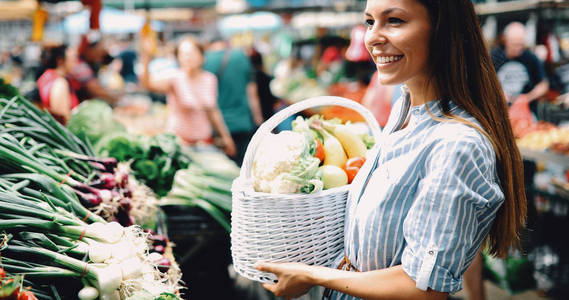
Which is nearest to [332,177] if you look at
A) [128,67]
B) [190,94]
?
[190,94]

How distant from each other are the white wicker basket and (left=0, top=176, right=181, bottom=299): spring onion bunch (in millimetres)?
334

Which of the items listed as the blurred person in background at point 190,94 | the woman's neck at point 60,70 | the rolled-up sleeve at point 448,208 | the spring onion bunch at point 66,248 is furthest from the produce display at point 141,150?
the blurred person in background at point 190,94

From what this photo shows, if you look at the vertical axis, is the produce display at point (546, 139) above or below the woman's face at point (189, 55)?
below

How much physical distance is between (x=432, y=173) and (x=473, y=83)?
31 cm

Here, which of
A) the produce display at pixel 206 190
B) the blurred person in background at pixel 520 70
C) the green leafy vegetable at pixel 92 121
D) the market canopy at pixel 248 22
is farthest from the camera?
the market canopy at pixel 248 22

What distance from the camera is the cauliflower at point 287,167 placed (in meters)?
1.47

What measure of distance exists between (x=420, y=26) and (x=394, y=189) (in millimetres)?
441

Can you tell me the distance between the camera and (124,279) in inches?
62.1

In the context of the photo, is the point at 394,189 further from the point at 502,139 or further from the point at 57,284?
the point at 57,284

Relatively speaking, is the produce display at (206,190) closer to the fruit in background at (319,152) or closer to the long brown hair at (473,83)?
the fruit in background at (319,152)

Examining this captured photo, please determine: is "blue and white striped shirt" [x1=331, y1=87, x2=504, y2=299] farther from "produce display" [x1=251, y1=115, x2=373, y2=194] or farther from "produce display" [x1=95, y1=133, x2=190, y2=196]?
"produce display" [x1=95, y1=133, x2=190, y2=196]

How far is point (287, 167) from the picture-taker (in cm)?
149

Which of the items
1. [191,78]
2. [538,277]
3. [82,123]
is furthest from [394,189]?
[191,78]

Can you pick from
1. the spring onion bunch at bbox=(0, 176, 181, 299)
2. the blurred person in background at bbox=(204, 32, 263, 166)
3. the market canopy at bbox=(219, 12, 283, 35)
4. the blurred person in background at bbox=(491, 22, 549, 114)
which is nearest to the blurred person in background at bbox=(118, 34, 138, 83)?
the market canopy at bbox=(219, 12, 283, 35)
